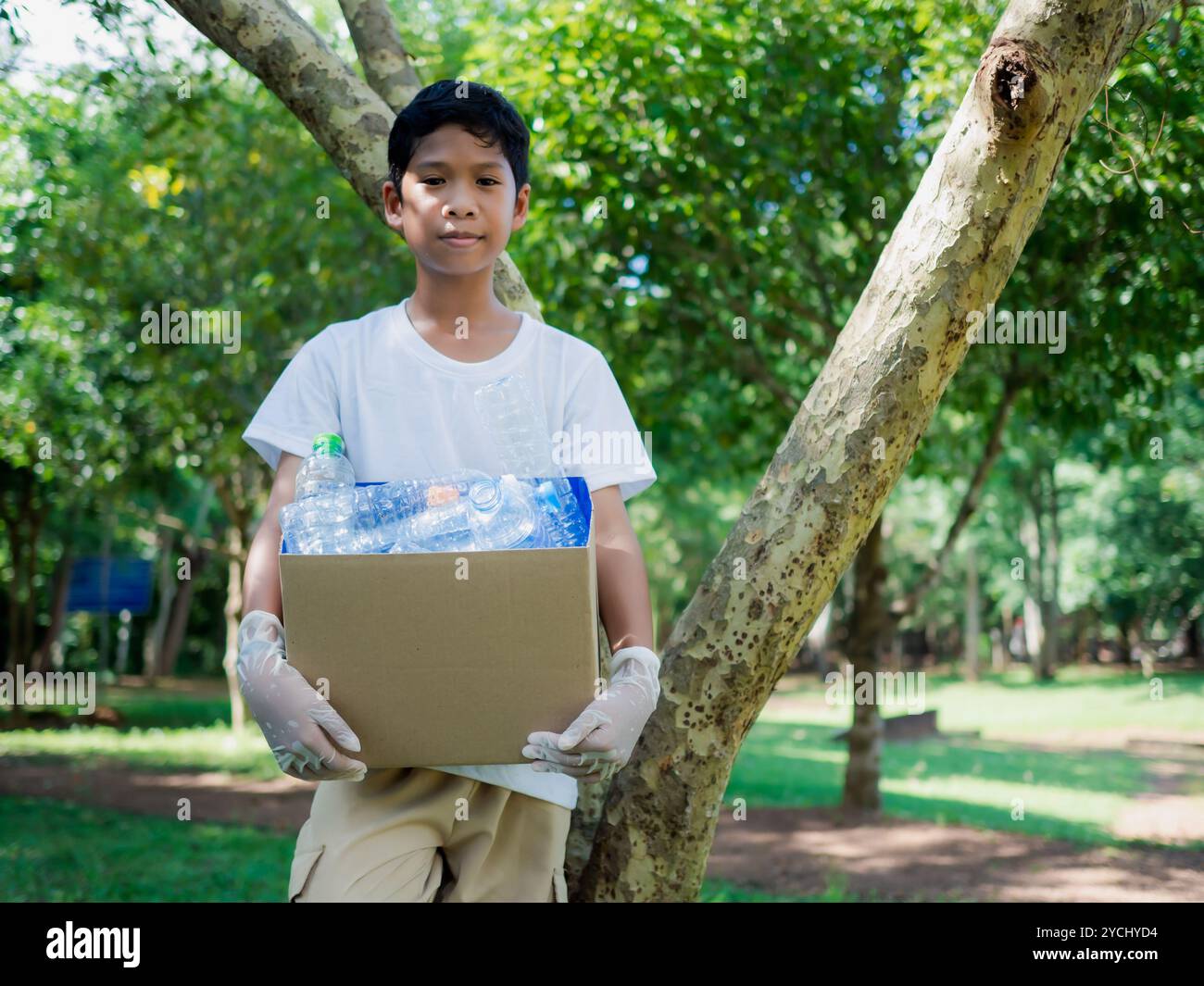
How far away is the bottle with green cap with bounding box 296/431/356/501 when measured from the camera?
2.12 m

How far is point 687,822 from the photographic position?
269 cm

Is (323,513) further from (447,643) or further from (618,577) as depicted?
(618,577)

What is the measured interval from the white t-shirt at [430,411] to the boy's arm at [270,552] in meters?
0.05

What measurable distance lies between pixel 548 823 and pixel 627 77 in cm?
539

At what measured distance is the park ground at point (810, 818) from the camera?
23.2ft

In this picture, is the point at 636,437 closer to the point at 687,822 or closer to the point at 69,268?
the point at 687,822

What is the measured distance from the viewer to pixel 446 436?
7.49 feet

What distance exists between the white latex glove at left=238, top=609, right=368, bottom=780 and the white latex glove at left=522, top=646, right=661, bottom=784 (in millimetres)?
321

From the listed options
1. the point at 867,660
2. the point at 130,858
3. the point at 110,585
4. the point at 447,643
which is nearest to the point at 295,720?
the point at 447,643

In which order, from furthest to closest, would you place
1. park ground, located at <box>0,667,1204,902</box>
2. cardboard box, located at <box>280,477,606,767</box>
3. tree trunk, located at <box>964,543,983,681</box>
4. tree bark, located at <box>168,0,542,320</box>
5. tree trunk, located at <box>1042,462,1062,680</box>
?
tree trunk, located at <box>964,543,983,681</box>, tree trunk, located at <box>1042,462,1062,680</box>, park ground, located at <box>0,667,1204,902</box>, tree bark, located at <box>168,0,542,320</box>, cardboard box, located at <box>280,477,606,767</box>

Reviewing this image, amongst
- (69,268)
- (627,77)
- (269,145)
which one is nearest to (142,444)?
(69,268)

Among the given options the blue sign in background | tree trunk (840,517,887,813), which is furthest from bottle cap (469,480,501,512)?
the blue sign in background

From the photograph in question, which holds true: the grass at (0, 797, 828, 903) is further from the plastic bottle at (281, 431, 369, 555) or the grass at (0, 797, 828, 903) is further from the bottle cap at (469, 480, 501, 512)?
the bottle cap at (469, 480, 501, 512)
